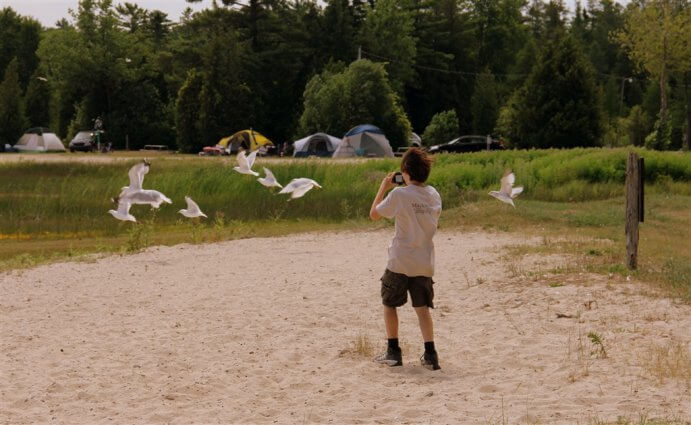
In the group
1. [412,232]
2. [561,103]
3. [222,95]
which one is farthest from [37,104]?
[412,232]

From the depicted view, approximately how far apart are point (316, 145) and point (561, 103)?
51.3 feet

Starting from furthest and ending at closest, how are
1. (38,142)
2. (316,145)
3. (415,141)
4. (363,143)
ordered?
(415,141) → (38,142) → (316,145) → (363,143)

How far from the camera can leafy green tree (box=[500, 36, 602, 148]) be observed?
44562 millimetres

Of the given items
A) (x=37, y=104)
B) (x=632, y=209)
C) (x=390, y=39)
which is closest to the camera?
(x=632, y=209)

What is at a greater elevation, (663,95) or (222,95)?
(663,95)

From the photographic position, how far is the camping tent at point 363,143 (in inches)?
2078

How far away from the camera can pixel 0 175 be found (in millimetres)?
32469

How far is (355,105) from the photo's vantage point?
191 feet

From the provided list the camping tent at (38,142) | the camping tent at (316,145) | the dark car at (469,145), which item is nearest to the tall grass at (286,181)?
the camping tent at (316,145)

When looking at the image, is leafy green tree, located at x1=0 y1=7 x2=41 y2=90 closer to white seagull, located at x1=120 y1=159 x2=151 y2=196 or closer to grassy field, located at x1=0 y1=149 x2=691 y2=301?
grassy field, located at x1=0 y1=149 x2=691 y2=301

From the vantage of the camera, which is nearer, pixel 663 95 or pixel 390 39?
pixel 663 95

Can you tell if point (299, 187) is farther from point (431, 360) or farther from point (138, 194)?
point (431, 360)

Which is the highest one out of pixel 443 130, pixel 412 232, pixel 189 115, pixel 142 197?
pixel 189 115

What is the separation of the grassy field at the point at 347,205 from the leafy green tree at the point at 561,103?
11.8 metres
